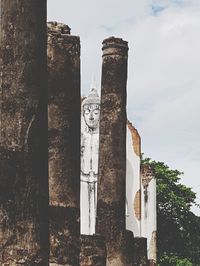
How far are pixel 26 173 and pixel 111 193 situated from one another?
23.8 ft

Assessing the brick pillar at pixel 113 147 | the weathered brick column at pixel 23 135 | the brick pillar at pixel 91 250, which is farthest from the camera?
the brick pillar at pixel 113 147

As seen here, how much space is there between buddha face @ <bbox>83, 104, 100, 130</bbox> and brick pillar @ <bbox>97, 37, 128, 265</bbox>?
917 inches

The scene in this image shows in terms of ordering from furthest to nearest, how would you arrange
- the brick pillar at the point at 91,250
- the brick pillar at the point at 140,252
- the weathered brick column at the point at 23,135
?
the brick pillar at the point at 140,252 < the brick pillar at the point at 91,250 < the weathered brick column at the point at 23,135

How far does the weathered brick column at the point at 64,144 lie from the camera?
1471cm

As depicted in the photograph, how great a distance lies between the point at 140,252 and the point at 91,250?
369cm

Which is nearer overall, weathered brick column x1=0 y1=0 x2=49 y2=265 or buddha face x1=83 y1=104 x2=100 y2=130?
weathered brick column x1=0 y1=0 x2=49 y2=265

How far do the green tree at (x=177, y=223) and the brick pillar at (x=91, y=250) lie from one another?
3331 cm

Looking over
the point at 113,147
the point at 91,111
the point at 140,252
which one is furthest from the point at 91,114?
the point at 113,147

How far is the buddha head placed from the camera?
140ft

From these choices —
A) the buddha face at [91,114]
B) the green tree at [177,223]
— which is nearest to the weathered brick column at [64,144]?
the buddha face at [91,114]

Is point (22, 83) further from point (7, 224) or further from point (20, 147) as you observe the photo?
point (7, 224)

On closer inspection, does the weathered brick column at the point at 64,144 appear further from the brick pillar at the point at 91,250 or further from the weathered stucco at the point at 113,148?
the weathered stucco at the point at 113,148

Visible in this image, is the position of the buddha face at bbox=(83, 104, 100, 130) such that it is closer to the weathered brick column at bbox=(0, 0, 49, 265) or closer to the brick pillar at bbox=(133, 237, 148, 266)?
the brick pillar at bbox=(133, 237, 148, 266)

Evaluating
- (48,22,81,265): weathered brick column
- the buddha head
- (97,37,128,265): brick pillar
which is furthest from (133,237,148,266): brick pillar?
the buddha head
